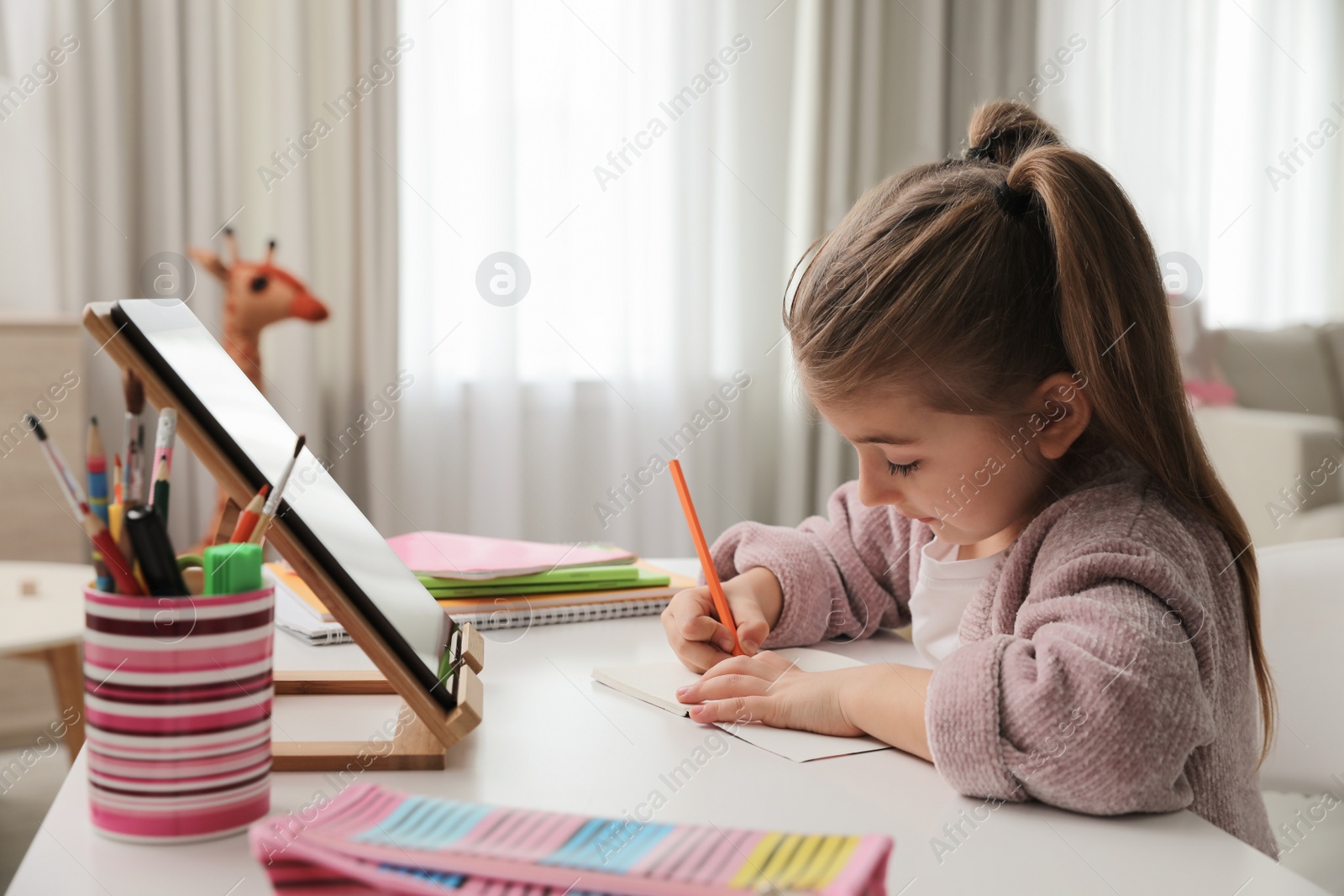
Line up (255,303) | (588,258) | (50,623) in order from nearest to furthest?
1. (50,623)
2. (255,303)
3. (588,258)

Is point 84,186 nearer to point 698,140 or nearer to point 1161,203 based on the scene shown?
point 698,140

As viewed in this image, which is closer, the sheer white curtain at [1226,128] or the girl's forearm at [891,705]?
the girl's forearm at [891,705]

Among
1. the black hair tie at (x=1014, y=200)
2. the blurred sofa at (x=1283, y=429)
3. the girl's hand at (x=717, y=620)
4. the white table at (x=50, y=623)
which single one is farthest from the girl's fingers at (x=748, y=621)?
the blurred sofa at (x=1283, y=429)

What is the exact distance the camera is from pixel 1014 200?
2.51 ft

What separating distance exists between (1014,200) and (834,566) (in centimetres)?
37

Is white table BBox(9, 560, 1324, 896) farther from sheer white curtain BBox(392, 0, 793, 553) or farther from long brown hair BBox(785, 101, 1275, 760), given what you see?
sheer white curtain BBox(392, 0, 793, 553)

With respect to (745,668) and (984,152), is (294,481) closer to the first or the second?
(745,668)

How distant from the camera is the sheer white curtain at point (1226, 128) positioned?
2760mm

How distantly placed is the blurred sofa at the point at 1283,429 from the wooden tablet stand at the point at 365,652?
2.00 meters

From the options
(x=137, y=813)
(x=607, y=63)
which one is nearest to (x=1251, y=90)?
(x=607, y=63)

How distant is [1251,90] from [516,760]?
2.91 meters

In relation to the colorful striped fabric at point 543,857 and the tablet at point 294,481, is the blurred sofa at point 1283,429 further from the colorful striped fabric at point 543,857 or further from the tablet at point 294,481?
the colorful striped fabric at point 543,857

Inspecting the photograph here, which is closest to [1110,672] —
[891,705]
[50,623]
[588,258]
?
[891,705]

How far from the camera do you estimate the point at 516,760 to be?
61 cm
